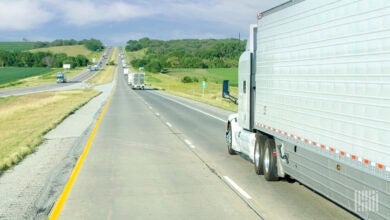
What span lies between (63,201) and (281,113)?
4666 millimetres

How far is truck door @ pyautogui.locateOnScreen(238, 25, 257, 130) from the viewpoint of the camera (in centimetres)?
1344

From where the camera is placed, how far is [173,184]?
11656 mm

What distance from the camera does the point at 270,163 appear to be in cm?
1138

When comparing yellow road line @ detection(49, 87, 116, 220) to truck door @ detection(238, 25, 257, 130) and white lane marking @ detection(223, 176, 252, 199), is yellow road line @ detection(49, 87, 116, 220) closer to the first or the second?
white lane marking @ detection(223, 176, 252, 199)

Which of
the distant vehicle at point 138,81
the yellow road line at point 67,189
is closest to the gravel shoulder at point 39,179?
the yellow road line at point 67,189

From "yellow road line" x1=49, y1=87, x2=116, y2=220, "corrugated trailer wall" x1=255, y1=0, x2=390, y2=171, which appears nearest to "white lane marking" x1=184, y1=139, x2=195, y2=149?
"yellow road line" x1=49, y1=87, x2=116, y2=220

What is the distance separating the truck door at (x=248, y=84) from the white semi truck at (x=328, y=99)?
0.61 m

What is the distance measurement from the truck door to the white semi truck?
0.61 meters

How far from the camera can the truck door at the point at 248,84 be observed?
13438 millimetres

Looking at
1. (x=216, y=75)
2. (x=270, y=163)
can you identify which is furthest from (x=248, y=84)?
(x=216, y=75)

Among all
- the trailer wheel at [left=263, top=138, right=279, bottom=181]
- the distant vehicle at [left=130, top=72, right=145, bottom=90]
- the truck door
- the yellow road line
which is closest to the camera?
the yellow road line

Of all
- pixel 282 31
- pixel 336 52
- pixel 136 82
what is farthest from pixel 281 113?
pixel 136 82

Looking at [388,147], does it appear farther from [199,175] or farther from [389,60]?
[199,175]

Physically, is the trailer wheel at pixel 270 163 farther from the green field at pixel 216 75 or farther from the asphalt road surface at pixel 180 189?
the green field at pixel 216 75
